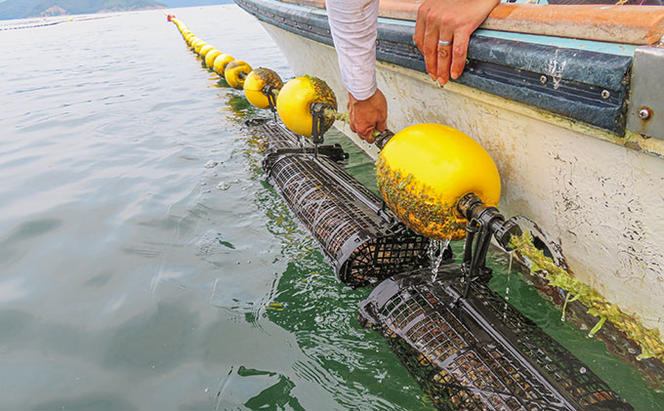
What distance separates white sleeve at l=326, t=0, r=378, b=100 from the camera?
198cm

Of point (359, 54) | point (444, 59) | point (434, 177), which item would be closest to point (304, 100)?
point (359, 54)

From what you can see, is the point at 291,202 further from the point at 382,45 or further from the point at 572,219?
the point at 572,219

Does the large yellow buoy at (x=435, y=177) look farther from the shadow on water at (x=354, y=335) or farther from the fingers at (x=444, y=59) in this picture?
the shadow on water at (x=354, y=335)

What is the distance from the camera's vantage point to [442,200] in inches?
66.7

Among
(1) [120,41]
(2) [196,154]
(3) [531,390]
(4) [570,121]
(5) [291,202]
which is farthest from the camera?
(1) [120,41]

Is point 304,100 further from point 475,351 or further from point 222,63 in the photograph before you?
point 222,63

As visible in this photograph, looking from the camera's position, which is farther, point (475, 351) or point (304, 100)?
point (304, 100)

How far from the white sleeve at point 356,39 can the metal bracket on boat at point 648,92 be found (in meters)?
1.13

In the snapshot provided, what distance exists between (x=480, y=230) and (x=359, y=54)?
1.06 meters

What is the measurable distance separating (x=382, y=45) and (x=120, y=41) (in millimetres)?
17895

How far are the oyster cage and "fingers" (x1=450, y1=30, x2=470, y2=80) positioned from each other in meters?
0.92

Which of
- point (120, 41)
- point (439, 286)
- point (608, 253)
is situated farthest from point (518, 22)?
point (120, 41)

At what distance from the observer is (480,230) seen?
63.8 inches

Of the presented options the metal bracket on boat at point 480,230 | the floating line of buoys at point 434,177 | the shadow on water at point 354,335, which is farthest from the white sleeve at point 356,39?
the shadow on water at point 354,335
